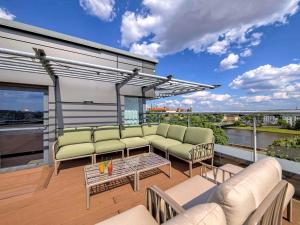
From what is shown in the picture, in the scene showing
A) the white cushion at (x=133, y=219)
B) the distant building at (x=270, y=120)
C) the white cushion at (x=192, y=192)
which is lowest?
the white cushion at (x=192, y=192)

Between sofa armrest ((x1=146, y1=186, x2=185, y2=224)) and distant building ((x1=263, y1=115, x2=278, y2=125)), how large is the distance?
2.42 m

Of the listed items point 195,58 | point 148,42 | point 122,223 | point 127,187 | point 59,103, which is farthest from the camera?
point 195,58

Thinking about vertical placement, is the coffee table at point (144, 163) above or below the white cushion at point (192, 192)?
below

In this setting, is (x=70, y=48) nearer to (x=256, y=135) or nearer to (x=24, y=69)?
(x=24, y=69)

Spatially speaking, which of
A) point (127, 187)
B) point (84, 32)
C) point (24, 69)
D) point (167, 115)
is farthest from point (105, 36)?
point (127, 187)

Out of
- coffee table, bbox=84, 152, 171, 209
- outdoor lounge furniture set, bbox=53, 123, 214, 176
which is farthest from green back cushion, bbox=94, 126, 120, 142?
coffee table, bbox=84, 152, 171, 209

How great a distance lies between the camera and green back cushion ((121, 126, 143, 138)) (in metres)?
4.40

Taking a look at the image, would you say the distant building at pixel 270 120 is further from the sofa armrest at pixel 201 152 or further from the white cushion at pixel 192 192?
the white cushion at pixel 192 192

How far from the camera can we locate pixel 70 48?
4215mm

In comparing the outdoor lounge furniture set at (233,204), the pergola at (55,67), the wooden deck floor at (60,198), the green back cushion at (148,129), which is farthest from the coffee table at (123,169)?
the pergola at (55,67)

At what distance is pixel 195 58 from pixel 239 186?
11.1m

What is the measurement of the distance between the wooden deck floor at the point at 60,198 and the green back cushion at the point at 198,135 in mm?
684

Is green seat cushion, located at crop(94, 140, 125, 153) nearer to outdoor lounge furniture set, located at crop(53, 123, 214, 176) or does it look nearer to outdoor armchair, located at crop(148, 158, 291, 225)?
outdoor lounge furniture set, located at crop(53, 123, 214, 176)

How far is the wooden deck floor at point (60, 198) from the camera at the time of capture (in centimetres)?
189
